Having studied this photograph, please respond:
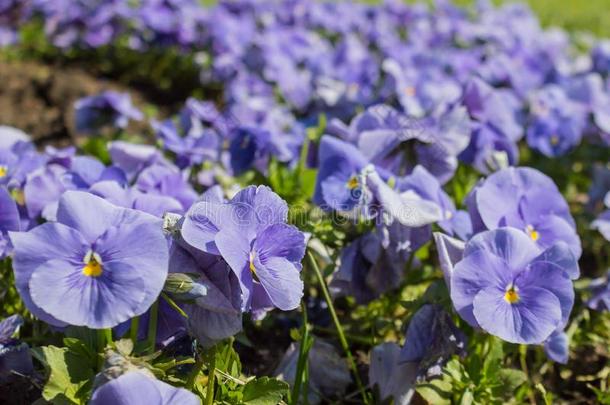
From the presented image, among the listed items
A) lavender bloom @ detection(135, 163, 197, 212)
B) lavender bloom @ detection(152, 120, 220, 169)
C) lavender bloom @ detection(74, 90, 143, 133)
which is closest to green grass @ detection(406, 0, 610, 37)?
lavender bloom @ detection(74, 90, 143, 133)

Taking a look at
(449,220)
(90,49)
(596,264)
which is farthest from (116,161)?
(90,49)

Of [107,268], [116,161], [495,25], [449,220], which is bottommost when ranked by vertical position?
[495,25]

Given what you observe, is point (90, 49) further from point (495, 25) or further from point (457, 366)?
point (457, 366)

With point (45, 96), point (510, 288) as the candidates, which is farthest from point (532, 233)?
point (45, 96)

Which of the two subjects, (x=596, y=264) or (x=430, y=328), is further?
(x=596, y=264)

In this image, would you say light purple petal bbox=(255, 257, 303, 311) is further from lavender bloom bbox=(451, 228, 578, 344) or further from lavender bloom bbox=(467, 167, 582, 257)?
lavender bloom bbox=(467, 167, 582, 257)

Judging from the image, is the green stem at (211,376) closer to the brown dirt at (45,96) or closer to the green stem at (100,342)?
the green stem at (100,342)

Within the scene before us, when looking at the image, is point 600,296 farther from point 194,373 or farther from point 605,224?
point 194,373
